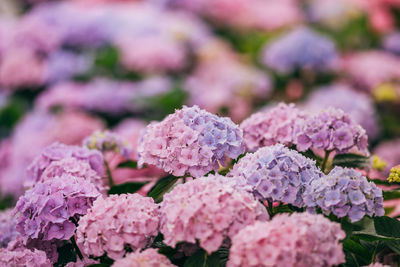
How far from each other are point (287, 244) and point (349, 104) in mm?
2540

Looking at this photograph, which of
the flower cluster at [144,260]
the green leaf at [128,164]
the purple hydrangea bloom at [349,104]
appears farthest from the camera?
the purple hydrangea bloom at [349,104]

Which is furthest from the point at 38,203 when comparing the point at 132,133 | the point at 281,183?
the point at 132,133

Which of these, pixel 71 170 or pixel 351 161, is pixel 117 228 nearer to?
pixel 71 170

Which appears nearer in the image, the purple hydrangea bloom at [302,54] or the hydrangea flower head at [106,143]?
the hydrangea flower head at [106,143]

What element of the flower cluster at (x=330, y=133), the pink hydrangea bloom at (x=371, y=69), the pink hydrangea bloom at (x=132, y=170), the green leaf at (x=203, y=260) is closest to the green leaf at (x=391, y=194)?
the flower cluster at (x=330, y=133)

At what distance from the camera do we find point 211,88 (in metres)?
4.05

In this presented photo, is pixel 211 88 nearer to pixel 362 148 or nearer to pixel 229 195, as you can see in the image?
pixel 362 148

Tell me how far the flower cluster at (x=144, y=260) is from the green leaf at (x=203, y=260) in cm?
5

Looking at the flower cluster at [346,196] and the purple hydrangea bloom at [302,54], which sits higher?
the purple hydrangea bloom at [302,54]

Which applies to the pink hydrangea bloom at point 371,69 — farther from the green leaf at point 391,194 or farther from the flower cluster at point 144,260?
the flower cluster at point 144,260

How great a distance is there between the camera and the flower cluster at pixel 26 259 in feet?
4.92

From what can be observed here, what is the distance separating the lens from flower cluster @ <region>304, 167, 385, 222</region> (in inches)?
52.9

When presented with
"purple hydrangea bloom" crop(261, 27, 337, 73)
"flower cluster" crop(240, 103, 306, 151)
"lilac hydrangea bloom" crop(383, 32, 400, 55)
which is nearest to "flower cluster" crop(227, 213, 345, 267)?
"flower cluster" crop(240, 103, 306, 151)

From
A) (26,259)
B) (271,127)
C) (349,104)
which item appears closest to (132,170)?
(271,127)
